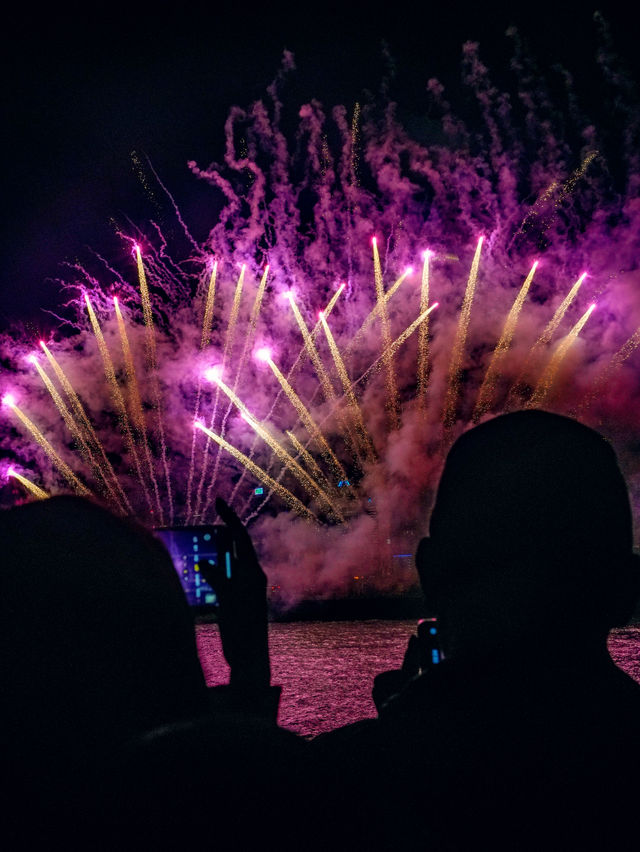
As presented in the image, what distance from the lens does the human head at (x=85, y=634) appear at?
1.11 metres

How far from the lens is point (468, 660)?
128cm

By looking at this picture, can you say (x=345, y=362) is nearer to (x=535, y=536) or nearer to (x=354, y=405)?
(x=354, y=405)

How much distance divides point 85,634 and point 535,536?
1.04m

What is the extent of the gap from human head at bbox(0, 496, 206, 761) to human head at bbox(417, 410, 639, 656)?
691mm

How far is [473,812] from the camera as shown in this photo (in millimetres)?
1174

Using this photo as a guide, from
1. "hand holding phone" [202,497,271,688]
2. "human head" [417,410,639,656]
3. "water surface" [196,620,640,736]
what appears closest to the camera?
"human head" [417,410,639,656]

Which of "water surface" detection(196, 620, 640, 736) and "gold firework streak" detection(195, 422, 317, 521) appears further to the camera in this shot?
"gold firework streak" detection(195, 422, 317, 521)

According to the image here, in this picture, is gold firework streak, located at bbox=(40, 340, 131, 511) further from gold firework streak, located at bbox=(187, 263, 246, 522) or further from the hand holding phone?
the hand holding phone

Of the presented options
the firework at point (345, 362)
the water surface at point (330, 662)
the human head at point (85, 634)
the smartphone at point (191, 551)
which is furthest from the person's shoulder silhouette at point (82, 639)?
the firework at point (345, 362)

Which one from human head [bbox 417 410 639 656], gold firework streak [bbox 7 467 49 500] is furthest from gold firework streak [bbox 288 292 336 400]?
human head [bbox 417 410 639 656]

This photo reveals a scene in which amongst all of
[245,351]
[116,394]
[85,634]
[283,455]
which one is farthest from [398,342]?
[85,634]

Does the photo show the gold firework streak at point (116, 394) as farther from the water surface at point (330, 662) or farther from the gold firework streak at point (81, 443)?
the water surface at point (330, 662)

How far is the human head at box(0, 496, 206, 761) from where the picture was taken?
1113mm

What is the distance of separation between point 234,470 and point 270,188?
36.3 feet
